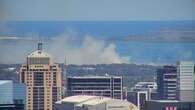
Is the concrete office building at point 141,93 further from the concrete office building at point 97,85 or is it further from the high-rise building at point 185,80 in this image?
the high-rise building at point 185,80

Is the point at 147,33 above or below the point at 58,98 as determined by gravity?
above

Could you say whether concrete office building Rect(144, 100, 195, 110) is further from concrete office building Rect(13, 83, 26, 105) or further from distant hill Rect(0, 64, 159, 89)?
concrete office building Rect(13, 83, 26, 105)

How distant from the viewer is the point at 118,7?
745cm

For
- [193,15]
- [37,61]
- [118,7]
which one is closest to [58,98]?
[37,61]

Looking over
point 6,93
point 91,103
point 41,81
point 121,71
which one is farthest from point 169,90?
point 6,93

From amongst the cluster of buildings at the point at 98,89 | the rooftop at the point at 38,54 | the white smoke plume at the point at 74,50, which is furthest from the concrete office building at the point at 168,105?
the rooftop at the point at 38,54

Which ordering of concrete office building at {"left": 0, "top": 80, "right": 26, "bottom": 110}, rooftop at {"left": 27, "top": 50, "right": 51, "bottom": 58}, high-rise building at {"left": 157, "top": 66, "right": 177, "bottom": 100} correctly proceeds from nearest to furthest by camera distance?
concrete office building at {"left": 0, "top": 80, "right": 26, "bottom": 110}, rooftop at {"left": 27, "top": 50, "right": 51, "bottom": 58}, high-rise building at {"left": 157, "top": 66, "right": 177, "bottom": 100}

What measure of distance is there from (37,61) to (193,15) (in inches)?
63.7

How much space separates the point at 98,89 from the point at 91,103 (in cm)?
24

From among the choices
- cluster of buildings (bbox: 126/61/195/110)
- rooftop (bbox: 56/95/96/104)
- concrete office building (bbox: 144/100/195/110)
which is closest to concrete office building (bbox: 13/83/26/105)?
rooftop (bbox: 56/95/96/104)

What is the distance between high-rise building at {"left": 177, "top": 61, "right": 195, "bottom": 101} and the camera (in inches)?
292

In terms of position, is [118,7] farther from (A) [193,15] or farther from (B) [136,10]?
(A) [193,15]

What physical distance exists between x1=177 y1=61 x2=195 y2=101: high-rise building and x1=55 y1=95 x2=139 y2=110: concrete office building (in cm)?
50

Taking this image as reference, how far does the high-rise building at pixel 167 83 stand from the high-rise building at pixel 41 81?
1.01 m
